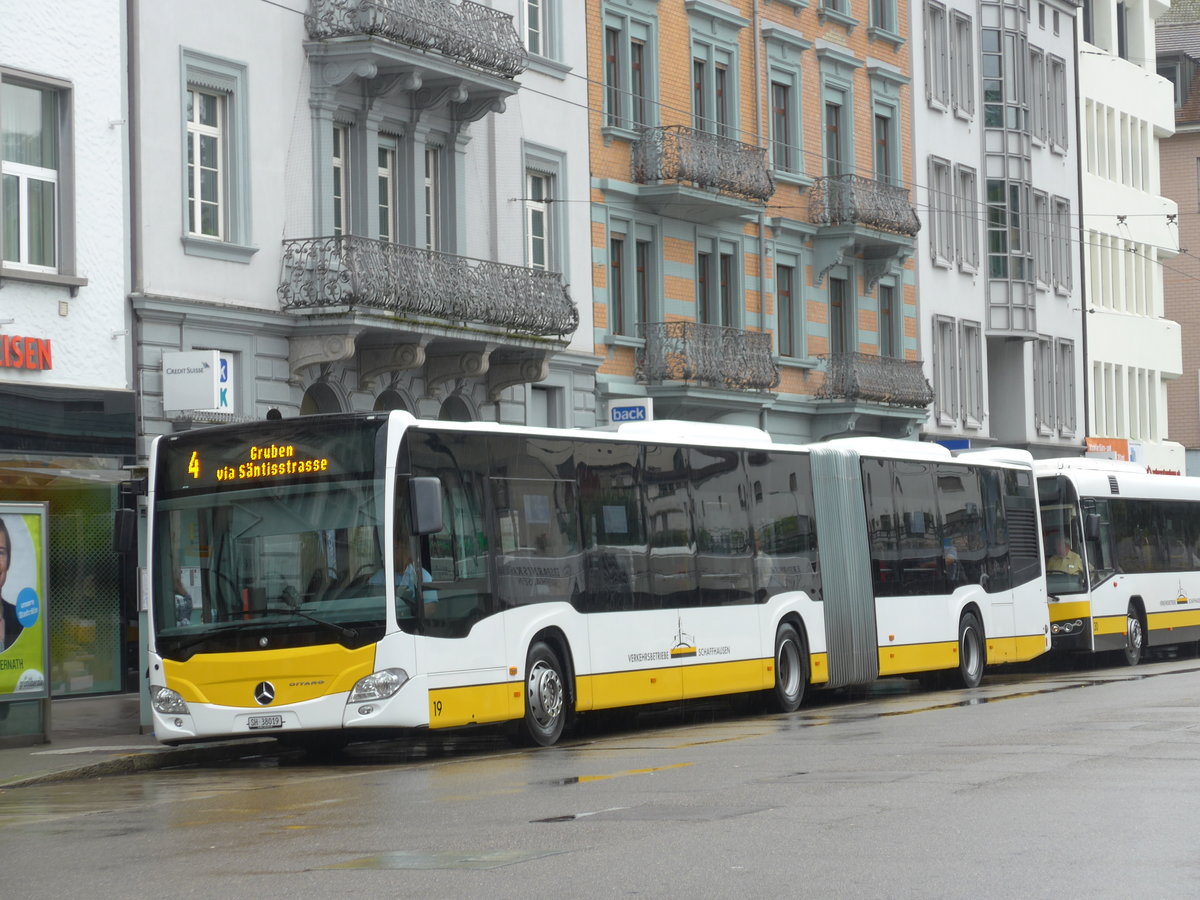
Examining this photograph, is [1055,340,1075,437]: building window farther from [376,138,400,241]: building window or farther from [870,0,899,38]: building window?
[376,138,400,241]: building window

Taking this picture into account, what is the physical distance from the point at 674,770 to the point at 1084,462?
20.2 m

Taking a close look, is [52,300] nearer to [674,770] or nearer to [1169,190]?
[674,770]

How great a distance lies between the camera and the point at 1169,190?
228 feet

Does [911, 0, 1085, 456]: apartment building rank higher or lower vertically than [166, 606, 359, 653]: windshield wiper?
higher

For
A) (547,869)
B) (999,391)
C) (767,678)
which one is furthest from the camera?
(999,391)

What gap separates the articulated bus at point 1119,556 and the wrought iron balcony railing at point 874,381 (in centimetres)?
674

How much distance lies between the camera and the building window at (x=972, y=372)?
4859 centimetres

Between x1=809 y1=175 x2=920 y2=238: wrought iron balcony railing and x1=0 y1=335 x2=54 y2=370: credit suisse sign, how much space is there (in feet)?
69.1

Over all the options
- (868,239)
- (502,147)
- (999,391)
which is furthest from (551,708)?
(999,391)

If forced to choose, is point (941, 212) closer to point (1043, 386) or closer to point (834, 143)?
point (834, 143)

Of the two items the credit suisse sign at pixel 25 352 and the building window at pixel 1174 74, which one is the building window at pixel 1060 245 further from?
the credit suisse sign at pixel 25 352

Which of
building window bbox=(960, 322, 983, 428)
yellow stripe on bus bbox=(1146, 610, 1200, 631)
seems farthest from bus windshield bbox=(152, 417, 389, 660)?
building window bbox=(960, 322, 983, 428)

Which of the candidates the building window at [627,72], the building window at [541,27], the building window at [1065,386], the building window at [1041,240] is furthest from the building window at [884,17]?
the building window at [541,27]

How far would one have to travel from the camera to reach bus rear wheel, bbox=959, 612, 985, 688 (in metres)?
28.2
